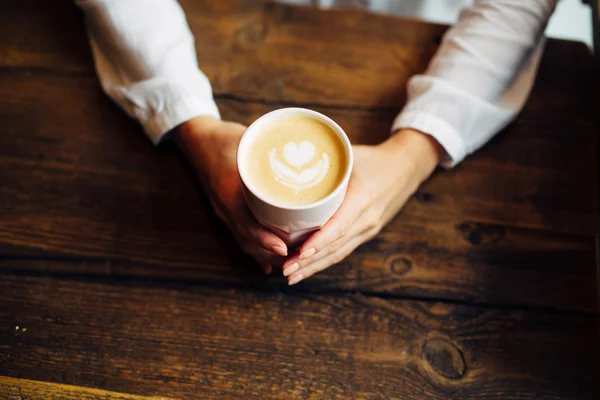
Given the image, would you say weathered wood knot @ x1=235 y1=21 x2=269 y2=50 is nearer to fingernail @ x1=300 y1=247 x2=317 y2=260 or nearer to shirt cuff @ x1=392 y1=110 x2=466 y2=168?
shirt cuff @ x1=392 y1=110 x2=466 y2=168

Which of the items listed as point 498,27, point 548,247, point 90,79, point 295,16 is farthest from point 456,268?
point 90,79

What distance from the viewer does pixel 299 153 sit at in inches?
24.3

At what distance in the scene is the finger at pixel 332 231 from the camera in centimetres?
65

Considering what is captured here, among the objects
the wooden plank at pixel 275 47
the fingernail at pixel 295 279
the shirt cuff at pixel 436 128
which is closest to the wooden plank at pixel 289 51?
the wooden plank at pixel 275 47

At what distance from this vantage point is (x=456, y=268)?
827 millimetres

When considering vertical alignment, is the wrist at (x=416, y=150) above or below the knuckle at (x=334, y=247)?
above

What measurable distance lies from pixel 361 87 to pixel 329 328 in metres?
0.49

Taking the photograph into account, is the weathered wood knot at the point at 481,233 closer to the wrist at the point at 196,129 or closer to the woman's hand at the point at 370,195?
the woman's hand at the point at 370,195

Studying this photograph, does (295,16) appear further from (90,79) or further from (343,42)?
(90,79)

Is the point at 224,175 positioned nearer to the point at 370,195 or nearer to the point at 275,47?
the point at 370,195

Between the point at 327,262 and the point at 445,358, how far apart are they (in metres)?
0.25

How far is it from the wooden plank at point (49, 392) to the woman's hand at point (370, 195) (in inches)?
13.0

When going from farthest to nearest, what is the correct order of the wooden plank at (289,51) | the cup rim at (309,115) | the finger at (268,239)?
the wooden plank at (289,51) → the finger at (268,239) → the cup rim at (309,115)

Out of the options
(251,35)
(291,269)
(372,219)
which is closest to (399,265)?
(372,219)
